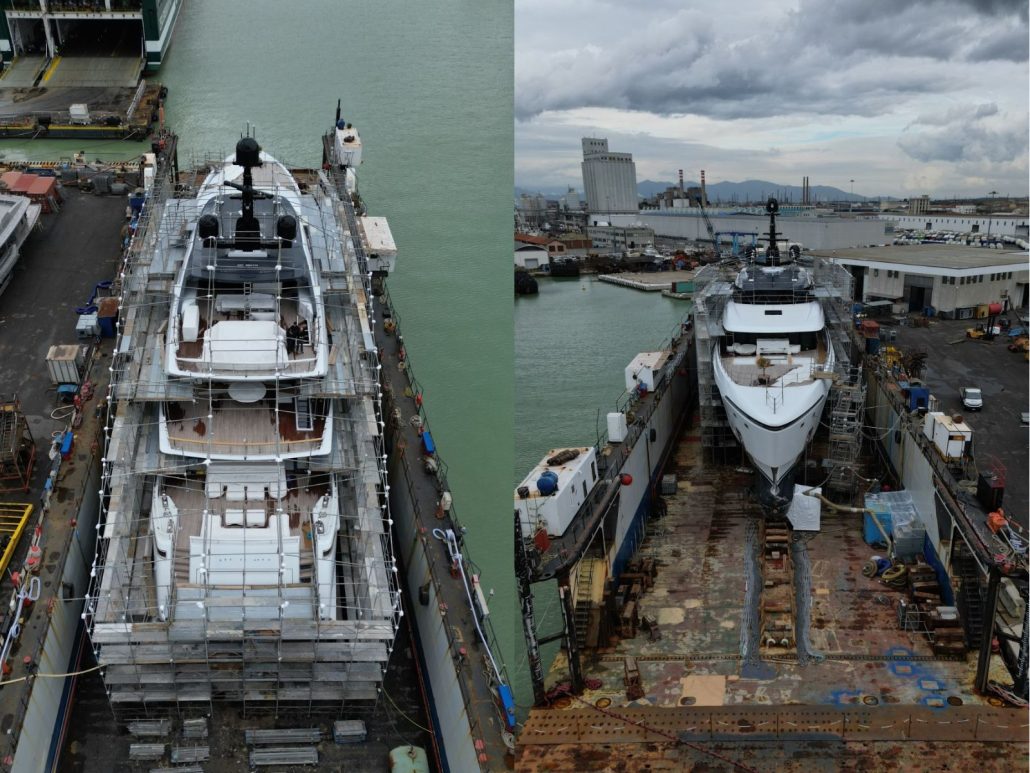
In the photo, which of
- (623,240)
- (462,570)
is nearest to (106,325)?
(462,570)

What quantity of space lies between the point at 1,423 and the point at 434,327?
10897mm

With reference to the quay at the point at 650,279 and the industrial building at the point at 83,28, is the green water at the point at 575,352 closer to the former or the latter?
the quay at the point at 650,279

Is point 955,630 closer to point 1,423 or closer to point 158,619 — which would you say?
point 158,619

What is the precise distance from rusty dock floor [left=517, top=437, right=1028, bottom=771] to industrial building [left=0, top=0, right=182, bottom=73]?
33645 mm

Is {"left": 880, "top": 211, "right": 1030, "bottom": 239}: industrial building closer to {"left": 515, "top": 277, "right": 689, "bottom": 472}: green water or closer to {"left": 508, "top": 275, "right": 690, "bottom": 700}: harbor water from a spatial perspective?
{"left": 515, "top": 277, "right": 689, "bottom": 472}: green water

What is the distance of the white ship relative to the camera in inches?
772

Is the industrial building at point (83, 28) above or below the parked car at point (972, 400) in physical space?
above

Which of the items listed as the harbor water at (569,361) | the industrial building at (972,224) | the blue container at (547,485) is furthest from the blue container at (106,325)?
the industrial building at (972,224)

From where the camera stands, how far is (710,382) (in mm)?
22406

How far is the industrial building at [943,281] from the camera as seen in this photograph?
123 ft

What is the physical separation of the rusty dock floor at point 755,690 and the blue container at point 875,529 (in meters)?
0.26

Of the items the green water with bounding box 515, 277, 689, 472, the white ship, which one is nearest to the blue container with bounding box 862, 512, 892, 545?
the white ship

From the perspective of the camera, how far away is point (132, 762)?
12.0m

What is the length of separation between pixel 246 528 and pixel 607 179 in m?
111
